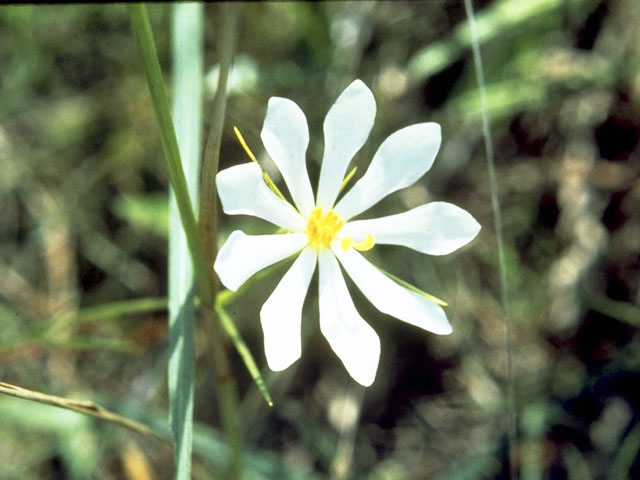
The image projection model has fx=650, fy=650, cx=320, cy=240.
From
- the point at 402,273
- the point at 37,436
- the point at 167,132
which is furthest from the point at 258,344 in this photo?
the point at 167,132

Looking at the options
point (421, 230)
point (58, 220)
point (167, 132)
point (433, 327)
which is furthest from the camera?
point (58, 220)

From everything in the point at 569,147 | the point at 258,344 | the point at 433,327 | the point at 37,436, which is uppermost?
the point at 569,147

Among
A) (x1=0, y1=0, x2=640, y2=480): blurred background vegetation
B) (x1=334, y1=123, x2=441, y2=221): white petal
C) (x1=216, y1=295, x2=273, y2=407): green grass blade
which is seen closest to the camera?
(x1=216, y1=295, x2=273, y2=407): green grass blade

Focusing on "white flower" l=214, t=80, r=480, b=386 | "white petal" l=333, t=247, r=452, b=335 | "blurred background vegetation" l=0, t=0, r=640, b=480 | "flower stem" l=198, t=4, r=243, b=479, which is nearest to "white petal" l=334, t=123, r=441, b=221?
"white flower" l=214, t=80, r=480, b=386

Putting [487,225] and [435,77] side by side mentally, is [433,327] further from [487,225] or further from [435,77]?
[435,77]

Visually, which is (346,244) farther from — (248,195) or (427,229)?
(248,195)

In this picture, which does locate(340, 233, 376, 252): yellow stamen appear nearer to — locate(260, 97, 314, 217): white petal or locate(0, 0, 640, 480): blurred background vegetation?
→ locate(260, 97, 314, 217): white petal
